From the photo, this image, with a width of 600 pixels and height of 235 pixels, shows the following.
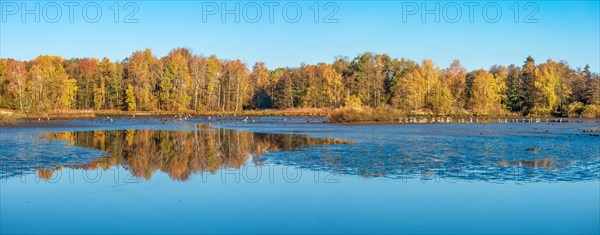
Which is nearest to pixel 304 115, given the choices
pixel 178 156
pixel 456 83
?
pixel 456 83

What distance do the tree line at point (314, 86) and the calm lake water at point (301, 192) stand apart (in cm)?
6975

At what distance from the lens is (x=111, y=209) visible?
11430mm

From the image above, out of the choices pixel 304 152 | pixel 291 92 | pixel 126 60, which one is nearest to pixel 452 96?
pixel 291 92

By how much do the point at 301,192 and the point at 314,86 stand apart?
299ft

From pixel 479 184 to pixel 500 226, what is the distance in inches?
194

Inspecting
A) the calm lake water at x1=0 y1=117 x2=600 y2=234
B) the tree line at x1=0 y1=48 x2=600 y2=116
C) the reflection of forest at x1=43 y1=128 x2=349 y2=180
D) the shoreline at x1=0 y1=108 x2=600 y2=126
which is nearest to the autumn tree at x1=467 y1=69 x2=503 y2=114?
the tree line at x1=0 y1=48 x2=600 y2=116

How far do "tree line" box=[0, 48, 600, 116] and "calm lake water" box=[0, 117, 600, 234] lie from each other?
69.8 m

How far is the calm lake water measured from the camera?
10109 mm

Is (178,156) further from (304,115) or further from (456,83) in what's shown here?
(456,83)

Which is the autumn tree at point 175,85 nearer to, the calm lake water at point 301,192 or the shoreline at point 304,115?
the shoreline at point 304,115

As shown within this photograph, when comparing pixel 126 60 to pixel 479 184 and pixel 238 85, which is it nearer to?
pixel 238 85

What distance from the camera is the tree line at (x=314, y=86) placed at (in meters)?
91.4

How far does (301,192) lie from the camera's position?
44.9 feet

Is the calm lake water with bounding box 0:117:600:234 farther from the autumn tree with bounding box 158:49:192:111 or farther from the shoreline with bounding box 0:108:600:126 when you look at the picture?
the autumn tree with bounding box 158:49:192:111
